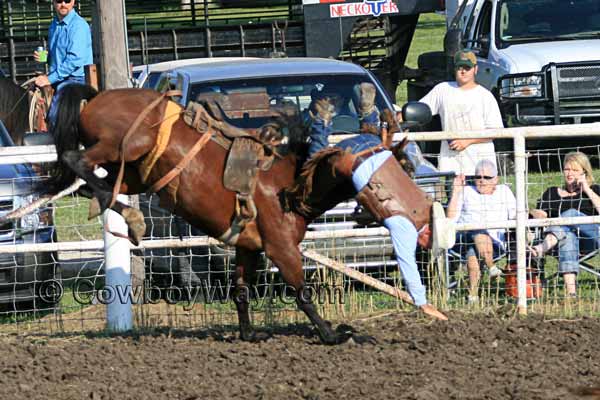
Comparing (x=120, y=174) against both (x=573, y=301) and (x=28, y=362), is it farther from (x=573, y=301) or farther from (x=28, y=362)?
(x=573, y=301)

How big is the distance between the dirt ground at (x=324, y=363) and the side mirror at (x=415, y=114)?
1872mm

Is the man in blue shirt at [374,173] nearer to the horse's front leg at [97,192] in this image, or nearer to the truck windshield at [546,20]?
the horse's front leg at [97,192]

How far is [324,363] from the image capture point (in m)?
6.82

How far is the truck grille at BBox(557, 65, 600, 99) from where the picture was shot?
535 inches

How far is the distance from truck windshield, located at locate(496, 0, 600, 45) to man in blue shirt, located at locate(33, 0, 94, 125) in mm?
5960

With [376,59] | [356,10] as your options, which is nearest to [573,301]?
[356,10]

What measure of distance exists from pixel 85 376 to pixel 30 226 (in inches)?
98.4

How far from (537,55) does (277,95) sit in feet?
17.6

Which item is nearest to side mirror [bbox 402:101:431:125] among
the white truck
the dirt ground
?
the dirt ground

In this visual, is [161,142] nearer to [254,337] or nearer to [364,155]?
[364,155]

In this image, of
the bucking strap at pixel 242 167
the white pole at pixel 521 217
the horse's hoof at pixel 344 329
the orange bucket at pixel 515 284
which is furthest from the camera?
the orange bucket at pixel 515 284

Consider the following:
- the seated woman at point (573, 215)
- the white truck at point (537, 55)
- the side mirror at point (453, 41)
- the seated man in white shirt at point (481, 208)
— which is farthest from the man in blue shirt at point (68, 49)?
the white truck at point (537, 55)

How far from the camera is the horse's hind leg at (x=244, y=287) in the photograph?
7.70m

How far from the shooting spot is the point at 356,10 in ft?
55.4
